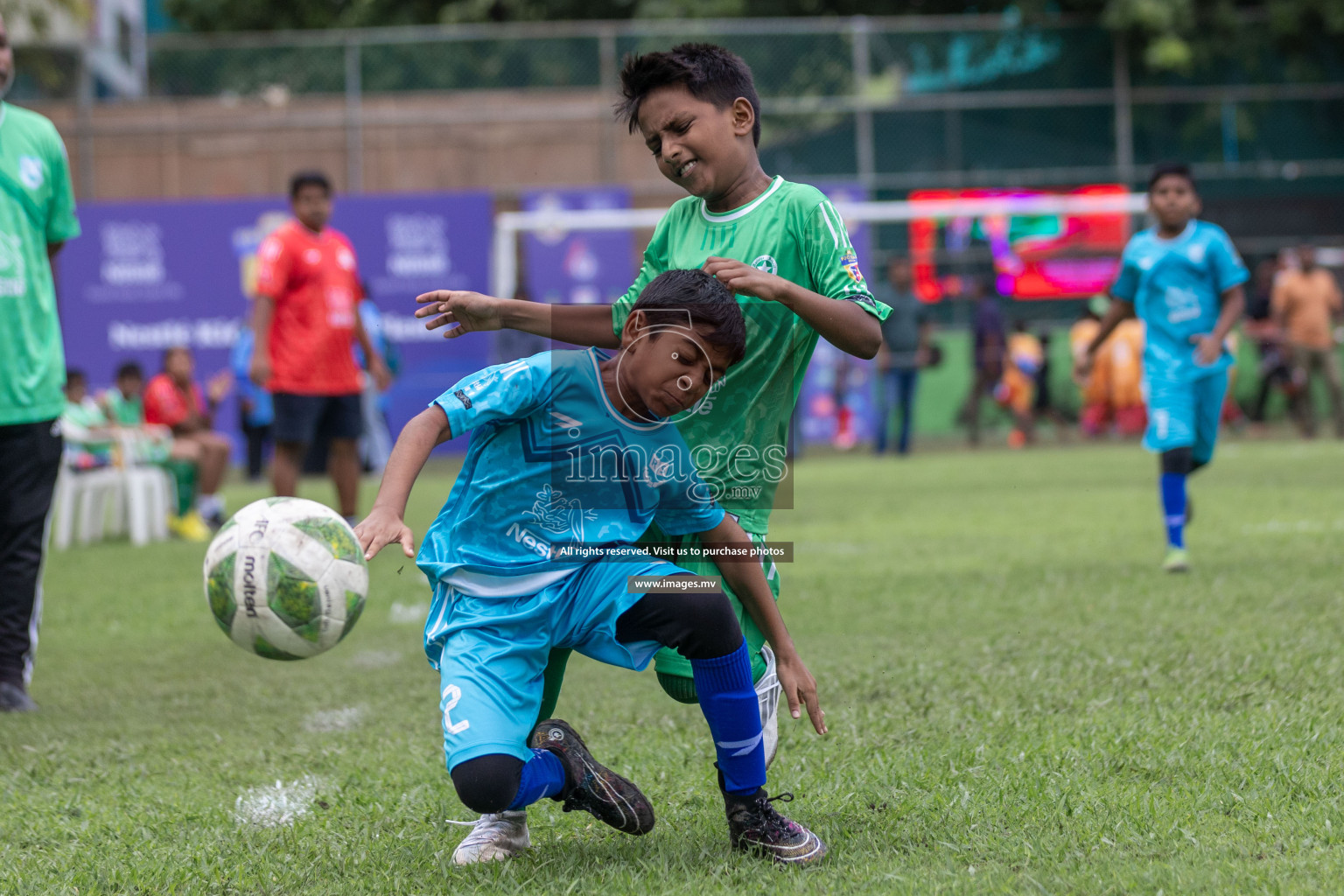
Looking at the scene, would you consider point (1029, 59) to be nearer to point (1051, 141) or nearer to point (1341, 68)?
point (1051, 141)

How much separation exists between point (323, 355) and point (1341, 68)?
16.8 meters

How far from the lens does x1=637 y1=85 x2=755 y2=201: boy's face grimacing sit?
10.5 feet

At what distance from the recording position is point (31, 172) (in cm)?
501

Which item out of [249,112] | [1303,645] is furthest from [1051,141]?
[1303,645]

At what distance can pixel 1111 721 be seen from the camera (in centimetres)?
389

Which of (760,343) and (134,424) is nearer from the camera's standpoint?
(760,343)

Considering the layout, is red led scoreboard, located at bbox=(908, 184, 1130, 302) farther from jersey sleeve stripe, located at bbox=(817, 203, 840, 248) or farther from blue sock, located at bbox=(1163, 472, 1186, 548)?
jersey sleeve stripe, located at bbox=(817, 203, 840, 248)

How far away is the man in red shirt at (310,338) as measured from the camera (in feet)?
26.1

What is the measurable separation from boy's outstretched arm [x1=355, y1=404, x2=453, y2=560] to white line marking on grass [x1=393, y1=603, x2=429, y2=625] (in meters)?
3.76

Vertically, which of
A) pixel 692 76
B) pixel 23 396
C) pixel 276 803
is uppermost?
pixel 692 76

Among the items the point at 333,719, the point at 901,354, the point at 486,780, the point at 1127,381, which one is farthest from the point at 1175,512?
the point at 1127,381

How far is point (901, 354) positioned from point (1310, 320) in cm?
470

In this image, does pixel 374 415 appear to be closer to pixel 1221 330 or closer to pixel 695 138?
pixel 1221 330

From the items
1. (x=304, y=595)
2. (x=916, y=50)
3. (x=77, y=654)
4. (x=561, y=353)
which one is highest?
(x=916, y=50)
